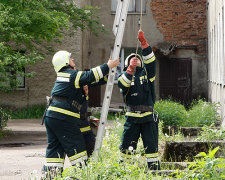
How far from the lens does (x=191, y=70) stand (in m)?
25.4

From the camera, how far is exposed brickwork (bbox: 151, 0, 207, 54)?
25703 mm

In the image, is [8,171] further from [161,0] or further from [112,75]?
[161,0]

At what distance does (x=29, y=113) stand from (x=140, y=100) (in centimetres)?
1582

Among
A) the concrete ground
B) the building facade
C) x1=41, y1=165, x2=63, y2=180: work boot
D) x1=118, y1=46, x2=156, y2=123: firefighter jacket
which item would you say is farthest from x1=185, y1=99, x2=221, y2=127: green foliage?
the building facade

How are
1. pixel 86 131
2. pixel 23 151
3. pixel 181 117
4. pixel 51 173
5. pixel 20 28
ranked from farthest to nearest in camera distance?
pixel 20 28, pixel 181 117, pixel 23 151, pixel 86 131, pixel 51 173

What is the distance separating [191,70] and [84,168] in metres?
20.8

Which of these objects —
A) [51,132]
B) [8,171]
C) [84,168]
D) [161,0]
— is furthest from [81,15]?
[84,168]

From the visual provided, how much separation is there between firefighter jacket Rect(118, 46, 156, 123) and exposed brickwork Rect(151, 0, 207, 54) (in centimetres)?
1856

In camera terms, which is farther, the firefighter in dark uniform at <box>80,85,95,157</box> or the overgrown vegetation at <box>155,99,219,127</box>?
the overgrown vegetation at <box>155,99,219,127</box>

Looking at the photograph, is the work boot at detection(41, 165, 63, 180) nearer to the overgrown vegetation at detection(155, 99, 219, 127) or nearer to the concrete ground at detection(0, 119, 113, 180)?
the concrete ground at detection(0, 119, 113, 180)

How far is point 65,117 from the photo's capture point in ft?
21.1

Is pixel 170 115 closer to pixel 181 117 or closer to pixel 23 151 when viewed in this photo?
pixel 181 117

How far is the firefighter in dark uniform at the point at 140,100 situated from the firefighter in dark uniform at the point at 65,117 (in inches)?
38.9

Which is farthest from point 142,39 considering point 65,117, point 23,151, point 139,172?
point 23,151
